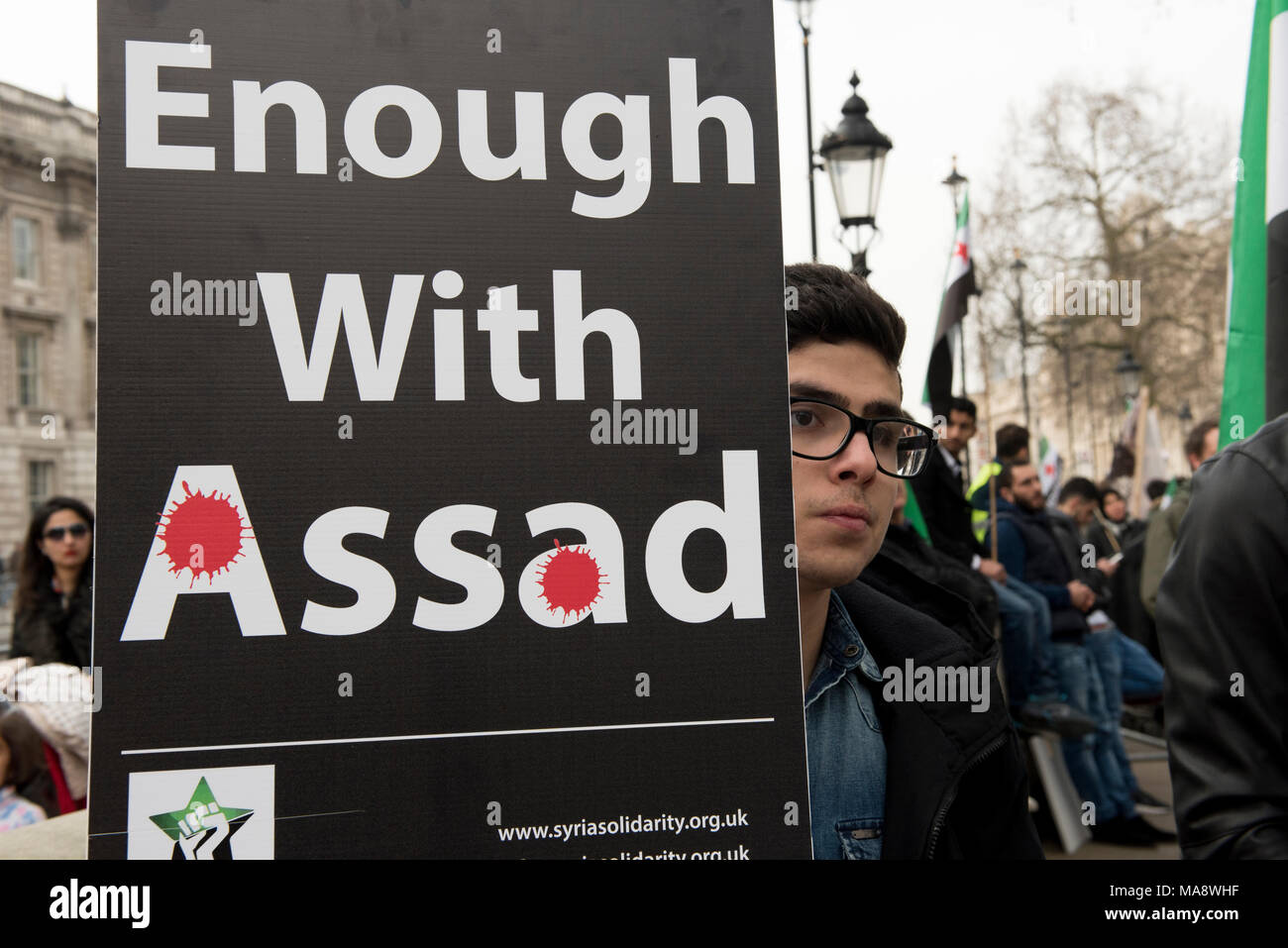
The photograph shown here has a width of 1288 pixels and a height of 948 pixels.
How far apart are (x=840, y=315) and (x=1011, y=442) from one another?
17.2ft

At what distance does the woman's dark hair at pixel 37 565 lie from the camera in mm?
4676

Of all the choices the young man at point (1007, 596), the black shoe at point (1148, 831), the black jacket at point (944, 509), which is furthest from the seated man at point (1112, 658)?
the black jacket at point (944, 509)

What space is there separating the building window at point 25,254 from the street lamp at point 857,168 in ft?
118

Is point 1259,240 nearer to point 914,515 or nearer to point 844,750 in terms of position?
point 844,750

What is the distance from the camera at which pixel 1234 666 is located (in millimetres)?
1606

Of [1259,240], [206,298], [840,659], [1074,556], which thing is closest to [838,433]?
[840,659]

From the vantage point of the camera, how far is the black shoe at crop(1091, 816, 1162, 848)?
6133 mm

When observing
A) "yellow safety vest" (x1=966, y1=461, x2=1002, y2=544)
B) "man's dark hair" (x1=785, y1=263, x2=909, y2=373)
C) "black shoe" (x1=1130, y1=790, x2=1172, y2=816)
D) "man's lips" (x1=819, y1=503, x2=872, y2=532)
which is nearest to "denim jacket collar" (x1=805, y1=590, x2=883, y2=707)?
"man's lips" (x1=819, y1=503, x2=872, y2=532)

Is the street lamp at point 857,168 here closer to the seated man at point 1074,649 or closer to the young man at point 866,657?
the seated man at point 1074,649

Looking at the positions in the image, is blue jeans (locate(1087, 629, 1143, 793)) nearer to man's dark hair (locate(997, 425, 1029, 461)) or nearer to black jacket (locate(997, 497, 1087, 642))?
black jacket (locate(997, 497, 1087, 642))

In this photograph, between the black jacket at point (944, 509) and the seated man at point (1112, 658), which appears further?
the seated man at point (1112, 658)

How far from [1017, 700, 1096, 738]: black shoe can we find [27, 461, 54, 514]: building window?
34419 mm

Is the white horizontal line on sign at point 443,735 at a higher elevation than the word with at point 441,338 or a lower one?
lower
